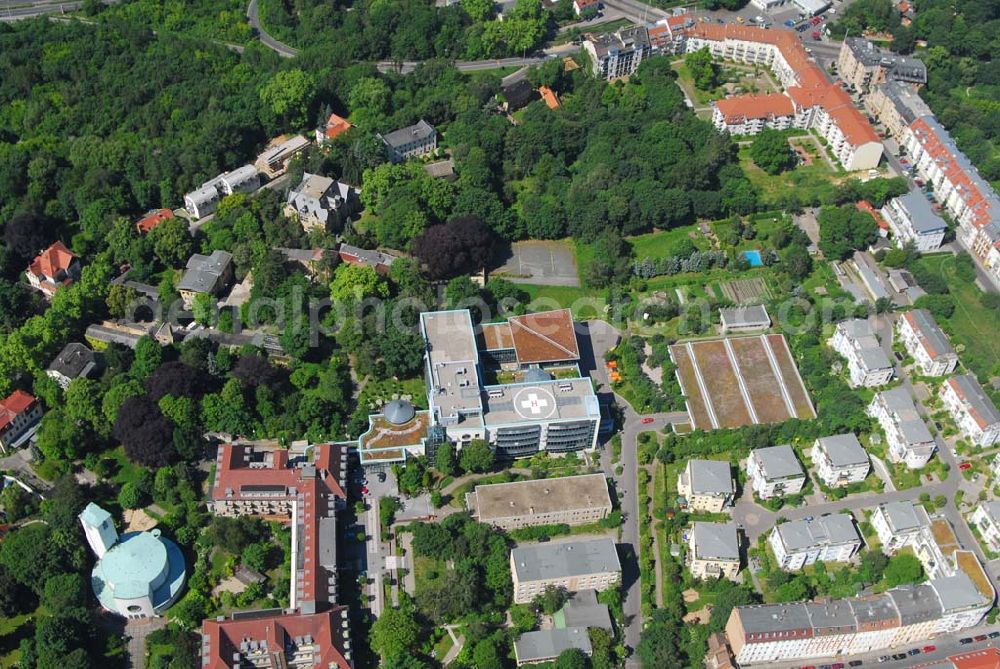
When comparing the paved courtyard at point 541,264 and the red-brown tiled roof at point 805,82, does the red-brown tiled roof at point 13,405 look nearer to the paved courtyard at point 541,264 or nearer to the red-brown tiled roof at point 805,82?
the paved courtyard at point 541,264

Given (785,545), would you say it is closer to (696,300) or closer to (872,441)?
(872,441)

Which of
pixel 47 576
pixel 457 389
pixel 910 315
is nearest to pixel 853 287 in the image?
pixel 910 315

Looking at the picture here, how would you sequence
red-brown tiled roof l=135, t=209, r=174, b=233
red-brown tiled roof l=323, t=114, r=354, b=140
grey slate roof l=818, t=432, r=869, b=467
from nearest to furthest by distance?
grey slate roof l=818, t=432, r=869, b=467
red-brown tiled roof l=135, t=209, r=174, b=233
red-brown tiled roof l=323, t=114, r=354, b=140

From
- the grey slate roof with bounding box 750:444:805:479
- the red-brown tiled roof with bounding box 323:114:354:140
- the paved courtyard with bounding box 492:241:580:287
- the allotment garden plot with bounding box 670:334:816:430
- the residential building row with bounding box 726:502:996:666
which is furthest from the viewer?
the red-brown tiled roof with bounding box 323:114:354:140

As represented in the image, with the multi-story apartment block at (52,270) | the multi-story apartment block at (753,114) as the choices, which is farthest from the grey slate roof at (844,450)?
the multi-story apartment block at (52,270)

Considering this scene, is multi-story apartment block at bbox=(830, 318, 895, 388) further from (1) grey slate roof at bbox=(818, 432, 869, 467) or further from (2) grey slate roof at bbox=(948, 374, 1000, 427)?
(1) grey slate roof at bbox=(818, 432, 869, 467)

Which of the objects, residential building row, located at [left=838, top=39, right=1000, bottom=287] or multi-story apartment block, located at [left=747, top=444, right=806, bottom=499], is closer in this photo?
multi-story apartment block, located at [left=747, top=444, right=806, bottom=499]

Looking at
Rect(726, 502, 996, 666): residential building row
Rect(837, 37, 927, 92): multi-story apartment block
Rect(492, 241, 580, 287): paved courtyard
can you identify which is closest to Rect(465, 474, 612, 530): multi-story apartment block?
Rect(726, 502, 996, 666): residential building row

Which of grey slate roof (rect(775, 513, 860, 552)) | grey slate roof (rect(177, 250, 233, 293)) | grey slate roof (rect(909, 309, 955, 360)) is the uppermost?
grey slate roof (rect(909, 309, 955, 360))
